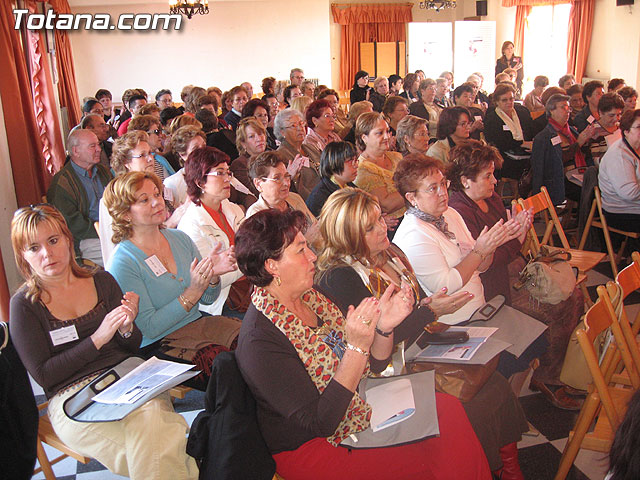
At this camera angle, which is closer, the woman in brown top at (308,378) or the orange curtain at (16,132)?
the woman in brown top at (308,378)

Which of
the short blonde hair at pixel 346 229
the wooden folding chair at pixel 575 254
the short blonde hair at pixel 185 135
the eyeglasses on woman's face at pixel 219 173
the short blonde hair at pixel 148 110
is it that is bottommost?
the wooden folding chair at pixel 575 254

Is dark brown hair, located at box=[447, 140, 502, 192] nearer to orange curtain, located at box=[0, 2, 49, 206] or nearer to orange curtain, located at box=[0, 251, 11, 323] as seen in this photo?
orange curtain, located at box=[0, 251, 11, 323]

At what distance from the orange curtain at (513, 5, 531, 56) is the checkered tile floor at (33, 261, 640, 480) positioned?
12366 mm

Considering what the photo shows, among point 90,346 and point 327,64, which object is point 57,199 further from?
point 327,64

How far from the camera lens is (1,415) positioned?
1.89 meters

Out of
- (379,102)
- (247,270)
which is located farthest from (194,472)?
(379,102)

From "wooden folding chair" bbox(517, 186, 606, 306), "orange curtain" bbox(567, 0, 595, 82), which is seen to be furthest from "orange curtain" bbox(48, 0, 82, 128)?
"orange curtain" bbox(567, 0, 595, 82)

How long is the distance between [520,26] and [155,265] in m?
13.1

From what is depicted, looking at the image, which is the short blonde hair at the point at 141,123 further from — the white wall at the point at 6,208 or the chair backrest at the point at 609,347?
the chair backrest at the point at 609,347

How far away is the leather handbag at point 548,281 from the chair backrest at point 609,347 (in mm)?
585

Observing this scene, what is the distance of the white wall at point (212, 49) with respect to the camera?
12383 millimetres

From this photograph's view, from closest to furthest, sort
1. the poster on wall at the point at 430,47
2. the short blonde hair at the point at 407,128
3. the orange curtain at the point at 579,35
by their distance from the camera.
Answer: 1. the short blonde hair at the point at 407,128
2. the orange curtain at the point at 579,35
3. the poster on wall at the point at 430,47

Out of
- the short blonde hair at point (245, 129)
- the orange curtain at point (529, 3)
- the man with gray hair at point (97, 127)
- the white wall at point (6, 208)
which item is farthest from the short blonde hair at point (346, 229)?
the orange curtain at point (529, 3)

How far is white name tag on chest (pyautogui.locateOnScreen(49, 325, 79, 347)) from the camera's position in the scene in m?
2.09
